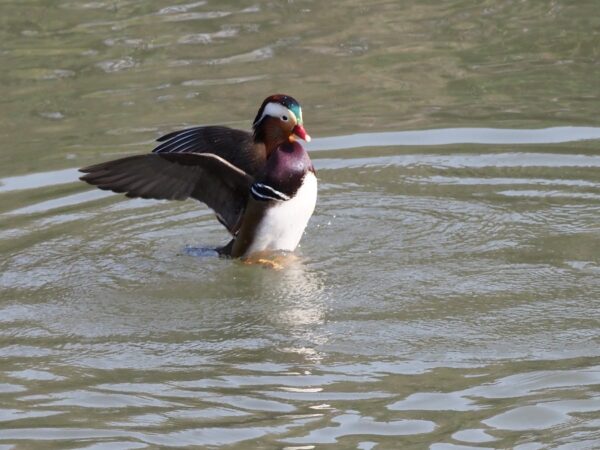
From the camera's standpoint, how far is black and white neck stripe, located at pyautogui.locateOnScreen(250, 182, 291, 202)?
325 inches

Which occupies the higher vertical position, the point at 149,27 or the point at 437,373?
the point at 149,27

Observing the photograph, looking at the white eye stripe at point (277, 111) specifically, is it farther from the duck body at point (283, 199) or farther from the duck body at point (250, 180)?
the duck body at point (283, 199)

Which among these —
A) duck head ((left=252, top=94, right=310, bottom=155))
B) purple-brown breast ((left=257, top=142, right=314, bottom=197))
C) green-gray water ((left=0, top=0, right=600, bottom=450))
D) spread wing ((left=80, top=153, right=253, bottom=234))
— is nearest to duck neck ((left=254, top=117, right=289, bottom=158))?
duck head ((left=252, top=94, right=310, bottom=155))

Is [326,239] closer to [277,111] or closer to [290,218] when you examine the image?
[290,218]

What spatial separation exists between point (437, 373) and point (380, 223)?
7.89 feet

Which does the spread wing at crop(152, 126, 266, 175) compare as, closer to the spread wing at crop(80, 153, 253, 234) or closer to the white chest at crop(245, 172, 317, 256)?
the spread wing at crop(80, 153, 253, 234)

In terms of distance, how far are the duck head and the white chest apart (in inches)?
11.5

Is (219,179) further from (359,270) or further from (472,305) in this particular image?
(472,305)

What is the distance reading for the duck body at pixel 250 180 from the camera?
8.25m

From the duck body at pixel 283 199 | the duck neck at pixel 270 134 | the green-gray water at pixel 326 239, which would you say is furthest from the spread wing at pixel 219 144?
the green-gray water at pixel 326 239

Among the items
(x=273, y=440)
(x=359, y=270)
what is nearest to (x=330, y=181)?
(x=359, y=270)

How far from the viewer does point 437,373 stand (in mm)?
6504

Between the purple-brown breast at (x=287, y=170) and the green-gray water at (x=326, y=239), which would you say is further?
the purple-brown breast at (x=287, y=170)

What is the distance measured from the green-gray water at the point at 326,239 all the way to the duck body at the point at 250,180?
0.26m
